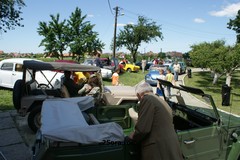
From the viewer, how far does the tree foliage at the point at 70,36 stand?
1231 inches

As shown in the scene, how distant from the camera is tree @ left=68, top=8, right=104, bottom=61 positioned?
31.4 meters

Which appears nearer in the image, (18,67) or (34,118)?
(34,118)

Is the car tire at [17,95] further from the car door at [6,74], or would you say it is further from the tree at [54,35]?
the tree at [54,35]

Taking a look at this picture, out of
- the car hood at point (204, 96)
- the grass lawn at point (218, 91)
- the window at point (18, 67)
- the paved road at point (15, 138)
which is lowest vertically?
the grass lawn at point (218, 91)

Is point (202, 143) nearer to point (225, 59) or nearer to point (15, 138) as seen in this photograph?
point (15, 138)

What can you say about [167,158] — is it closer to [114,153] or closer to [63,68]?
[114,153]

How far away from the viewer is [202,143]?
3.78 meters

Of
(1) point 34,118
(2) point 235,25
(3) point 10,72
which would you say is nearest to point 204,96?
(1) point 34,118

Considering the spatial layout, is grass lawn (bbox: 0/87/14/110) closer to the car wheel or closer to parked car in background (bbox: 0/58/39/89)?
parked car in background (bbox: 0/58/39/89)

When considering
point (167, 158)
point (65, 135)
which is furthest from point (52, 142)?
point (167, 158)

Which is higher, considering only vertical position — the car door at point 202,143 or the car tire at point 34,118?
the car door at point 202,143

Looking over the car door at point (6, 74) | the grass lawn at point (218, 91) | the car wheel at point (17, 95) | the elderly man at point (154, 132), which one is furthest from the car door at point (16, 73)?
the elderly man at point (154, 132)

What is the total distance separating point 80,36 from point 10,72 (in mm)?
19179

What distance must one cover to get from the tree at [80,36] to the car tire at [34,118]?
24836 millimetres
